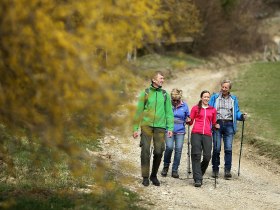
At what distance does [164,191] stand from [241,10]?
60504 millimetres

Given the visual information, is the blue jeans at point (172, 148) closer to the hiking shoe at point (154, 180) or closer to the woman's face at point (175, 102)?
the woman's face at point (175, 102)

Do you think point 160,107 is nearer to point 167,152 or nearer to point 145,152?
point 145,152

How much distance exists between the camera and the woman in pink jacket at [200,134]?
465 inches

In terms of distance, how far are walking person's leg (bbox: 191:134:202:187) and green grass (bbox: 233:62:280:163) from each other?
487 cm

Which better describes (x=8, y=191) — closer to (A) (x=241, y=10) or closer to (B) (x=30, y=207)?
(B) (x=30, y=207)

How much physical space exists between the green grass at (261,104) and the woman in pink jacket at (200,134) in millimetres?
4744

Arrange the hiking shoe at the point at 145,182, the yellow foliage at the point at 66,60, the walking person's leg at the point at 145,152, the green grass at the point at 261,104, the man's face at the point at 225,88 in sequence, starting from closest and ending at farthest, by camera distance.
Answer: the yellow foliage at the point at 66,60, the walking person's leg at the point at 145,152, the hiking shoe at the point at 145,182, the man's face at the point at 225,88, the green grass at the point at 261,104

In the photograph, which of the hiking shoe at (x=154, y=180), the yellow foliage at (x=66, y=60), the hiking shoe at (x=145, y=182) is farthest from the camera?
the hiking shoe at (x=154, y=180)

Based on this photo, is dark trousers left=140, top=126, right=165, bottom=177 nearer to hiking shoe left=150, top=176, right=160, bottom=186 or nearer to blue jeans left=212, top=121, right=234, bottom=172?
hiking shoe left=150, top=176, right=160, bottom=186

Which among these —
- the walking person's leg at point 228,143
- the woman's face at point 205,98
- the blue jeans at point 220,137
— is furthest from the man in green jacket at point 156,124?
the walking person's leg at point 228,143

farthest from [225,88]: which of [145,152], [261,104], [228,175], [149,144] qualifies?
[261,104]

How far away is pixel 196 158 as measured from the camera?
38.7 feet

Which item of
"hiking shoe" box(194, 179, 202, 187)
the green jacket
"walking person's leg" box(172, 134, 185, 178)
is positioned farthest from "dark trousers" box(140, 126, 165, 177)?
"walking person's leg" box(172, 134, 185, 178)

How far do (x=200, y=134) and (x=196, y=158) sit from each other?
50cm
